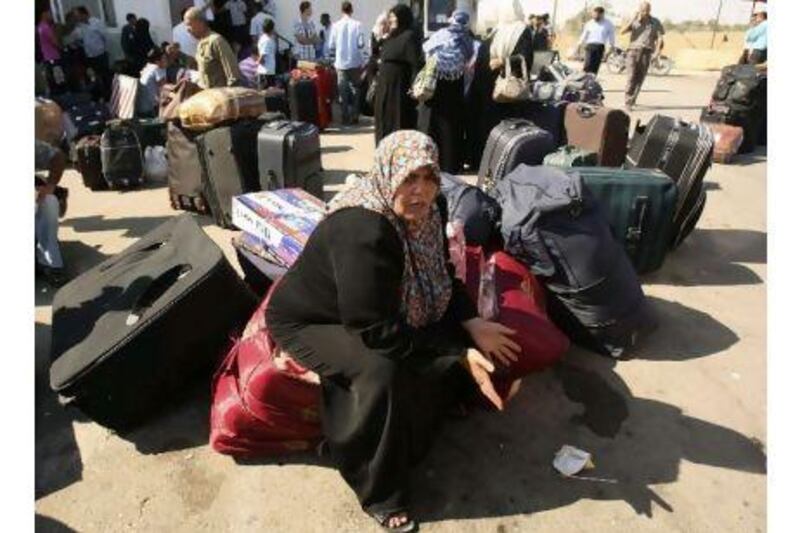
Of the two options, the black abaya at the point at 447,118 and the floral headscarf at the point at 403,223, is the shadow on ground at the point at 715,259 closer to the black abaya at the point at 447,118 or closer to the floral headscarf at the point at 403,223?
the floral headscarf at the point at 403,223

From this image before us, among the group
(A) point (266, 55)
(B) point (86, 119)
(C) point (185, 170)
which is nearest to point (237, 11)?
(A) point (266, 55)

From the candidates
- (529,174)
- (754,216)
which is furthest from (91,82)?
(754,216)

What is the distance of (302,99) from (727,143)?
528cm

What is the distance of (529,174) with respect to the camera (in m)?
3.32

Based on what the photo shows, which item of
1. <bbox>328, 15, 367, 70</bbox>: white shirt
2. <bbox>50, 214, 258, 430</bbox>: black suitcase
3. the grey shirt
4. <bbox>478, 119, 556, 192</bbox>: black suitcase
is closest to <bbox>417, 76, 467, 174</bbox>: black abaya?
<bbox>478, 119, 556, 192</bbox>: black suitcase

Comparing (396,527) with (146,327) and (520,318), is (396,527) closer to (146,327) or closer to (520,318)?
(520,318)

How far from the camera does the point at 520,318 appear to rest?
8.70 feet

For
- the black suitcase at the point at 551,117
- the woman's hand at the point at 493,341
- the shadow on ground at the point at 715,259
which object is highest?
the black suitcase at the point at 551,117

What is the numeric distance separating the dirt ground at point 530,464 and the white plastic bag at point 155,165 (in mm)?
2778

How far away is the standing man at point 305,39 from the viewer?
10.4 meters

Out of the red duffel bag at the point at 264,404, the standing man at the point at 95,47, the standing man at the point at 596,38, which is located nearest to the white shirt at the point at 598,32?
the standing man at the point at 596,38

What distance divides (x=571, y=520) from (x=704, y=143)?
10.5 ft

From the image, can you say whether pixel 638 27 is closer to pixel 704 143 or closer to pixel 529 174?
pixel 704 143

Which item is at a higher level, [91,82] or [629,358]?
[91,82]
